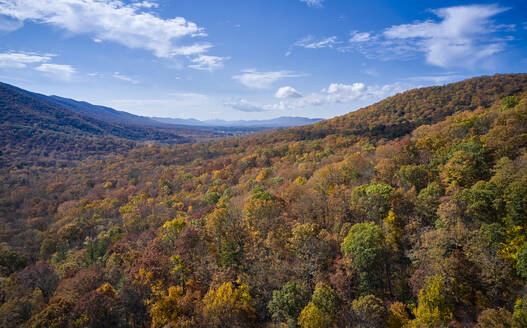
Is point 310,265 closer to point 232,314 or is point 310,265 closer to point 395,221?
point 232,314

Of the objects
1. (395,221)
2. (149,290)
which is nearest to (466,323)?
(395,221)

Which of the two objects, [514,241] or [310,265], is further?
[310,265]

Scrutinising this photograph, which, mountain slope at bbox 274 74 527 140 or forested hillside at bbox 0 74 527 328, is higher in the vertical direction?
mountain slope at bbox 274 74 527 140

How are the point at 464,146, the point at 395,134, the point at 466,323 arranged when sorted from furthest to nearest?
the point at 395,134 < the point at 464,146 < the point at 466,323

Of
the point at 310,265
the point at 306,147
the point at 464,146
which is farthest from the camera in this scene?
the point at 306,147

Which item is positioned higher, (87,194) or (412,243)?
(412,243)

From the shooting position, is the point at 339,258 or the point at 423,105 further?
the point at 423,105

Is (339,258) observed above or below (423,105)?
below

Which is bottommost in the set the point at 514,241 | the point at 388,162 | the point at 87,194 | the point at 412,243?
the point at 87,194

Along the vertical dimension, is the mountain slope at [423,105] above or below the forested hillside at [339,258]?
above

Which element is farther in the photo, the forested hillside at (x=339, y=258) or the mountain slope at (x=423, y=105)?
the mountain slope at (x=423, y=105)

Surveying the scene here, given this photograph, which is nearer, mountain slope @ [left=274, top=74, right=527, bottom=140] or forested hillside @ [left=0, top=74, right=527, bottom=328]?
forested hillside @ [left=0, top=74, right=527, bottom=328]
